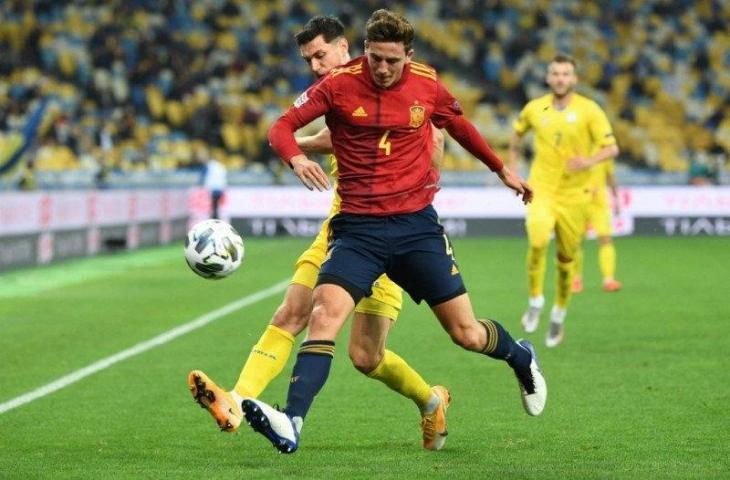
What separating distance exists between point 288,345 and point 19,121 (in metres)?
26.0

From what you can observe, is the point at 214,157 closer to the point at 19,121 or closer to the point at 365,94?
the point at 19,121

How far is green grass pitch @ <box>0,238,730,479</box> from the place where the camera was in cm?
677

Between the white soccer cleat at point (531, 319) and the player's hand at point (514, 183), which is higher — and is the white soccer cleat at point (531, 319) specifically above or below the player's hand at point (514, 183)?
below

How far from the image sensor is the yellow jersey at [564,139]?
12.3 metres

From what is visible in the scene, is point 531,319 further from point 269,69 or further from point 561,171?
point 269,69

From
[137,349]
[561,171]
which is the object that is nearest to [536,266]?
[561,171]

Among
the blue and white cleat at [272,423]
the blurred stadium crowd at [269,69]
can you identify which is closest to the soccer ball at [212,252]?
the blue and white cleat at [272,423]

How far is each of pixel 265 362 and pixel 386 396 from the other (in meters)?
2.47

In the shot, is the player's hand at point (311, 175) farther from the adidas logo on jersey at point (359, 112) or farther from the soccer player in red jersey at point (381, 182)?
the adidas logo on jersey at point (359, 112)

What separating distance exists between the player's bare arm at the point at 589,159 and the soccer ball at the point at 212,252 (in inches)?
193

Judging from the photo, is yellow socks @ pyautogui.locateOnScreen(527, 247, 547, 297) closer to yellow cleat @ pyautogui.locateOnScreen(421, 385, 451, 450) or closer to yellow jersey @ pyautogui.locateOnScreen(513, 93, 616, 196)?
yellow jersey @ pyautogui.locateOnScreen(513, 93, 616, 196)

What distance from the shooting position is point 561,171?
12281 mm

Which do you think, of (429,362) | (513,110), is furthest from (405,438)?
(513,110)

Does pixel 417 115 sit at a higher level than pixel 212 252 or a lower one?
higher
